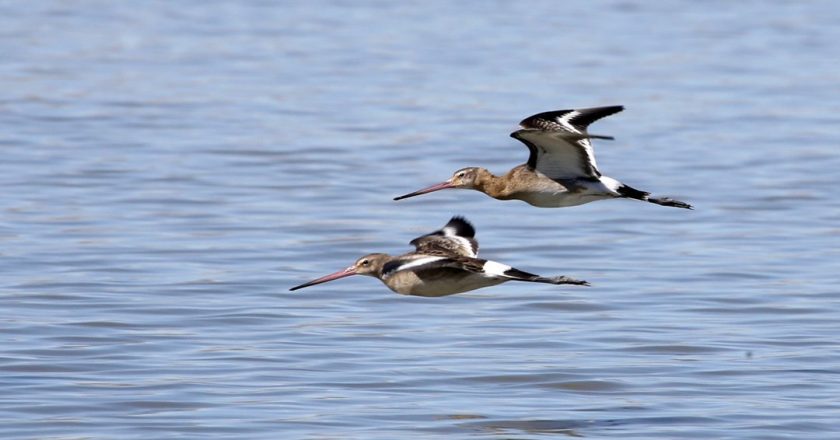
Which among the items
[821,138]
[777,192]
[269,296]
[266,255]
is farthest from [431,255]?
[821,138]

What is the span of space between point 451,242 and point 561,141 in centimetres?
117

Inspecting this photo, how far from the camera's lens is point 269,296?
48.6ft

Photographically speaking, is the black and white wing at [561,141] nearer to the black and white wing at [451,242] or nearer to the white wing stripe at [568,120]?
the white wing stripe at [568,120]

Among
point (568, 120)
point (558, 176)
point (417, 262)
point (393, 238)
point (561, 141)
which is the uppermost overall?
point (568, 120)

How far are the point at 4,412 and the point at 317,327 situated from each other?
10.2 ft

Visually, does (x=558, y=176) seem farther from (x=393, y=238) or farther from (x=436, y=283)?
(x=393, y=238)

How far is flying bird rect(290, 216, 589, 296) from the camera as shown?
10.9m

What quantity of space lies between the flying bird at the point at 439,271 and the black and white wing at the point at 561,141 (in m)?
0.95

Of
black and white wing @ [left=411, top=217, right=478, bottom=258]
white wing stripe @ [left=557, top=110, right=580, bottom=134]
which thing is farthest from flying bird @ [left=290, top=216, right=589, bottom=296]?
white wing stripe @ [left=557, top=110, right=580, bottom=134]

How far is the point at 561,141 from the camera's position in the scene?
12.8 metres

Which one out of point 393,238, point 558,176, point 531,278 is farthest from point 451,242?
point 393,238

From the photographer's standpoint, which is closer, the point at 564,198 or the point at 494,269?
the point at 494,269

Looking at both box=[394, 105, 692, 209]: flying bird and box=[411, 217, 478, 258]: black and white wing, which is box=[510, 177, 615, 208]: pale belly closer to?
box=[394, 105, 692, 209]: flying bird

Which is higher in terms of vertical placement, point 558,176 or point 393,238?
point 558,176
